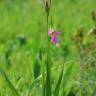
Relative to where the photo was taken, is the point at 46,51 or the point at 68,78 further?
the point at 68,78

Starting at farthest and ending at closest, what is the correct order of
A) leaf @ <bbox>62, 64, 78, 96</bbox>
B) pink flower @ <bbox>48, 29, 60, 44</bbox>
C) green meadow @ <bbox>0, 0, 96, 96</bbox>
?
1. leaf @ <bbox>62, 64, 78, 96</bbox>
2. green meadow @ <bbox>0, 0, 96, 96</bbox>
3. pink flower @ <bbox>48, 29, 60, 44</bbox>

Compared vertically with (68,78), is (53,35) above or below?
above

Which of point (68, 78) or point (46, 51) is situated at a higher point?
point (46, 51)

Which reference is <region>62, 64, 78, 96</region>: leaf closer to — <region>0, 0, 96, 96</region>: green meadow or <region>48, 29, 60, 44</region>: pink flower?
<region>0, 0, 96, 96</region>: green meadow

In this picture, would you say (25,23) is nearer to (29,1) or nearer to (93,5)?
(93,5)

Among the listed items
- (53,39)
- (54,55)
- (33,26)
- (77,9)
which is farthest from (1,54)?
(77,9)

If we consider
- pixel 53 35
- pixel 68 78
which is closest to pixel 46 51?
pixel 53 35

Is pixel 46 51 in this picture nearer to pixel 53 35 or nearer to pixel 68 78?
pixel 53 35

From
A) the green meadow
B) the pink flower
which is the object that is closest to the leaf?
the green meadow

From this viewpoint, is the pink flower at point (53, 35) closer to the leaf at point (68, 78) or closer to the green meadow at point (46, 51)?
the green meadow at point (46, 51)
